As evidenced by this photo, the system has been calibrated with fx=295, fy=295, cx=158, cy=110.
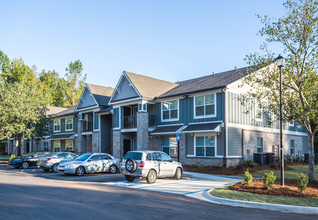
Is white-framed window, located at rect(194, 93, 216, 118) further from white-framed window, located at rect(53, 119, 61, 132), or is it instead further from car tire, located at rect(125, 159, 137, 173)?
white-framed window, located at rect(53, 119, 61, 132)

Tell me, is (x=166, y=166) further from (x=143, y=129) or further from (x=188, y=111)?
(x=143, y=129)

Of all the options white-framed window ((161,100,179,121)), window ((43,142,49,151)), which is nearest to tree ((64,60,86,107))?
window ((43,142,49,151))

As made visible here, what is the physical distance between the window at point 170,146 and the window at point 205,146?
294 centimetres

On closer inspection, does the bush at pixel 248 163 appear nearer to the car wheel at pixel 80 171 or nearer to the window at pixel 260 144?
the window at pixel 260 144

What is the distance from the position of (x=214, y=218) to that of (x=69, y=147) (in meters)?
34.1

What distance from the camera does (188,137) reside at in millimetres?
23547

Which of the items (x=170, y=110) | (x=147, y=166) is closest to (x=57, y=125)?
(x=170, y=110)

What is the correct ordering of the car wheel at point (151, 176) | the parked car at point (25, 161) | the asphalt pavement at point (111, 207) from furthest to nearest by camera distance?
the parked car at point (25, 161) → the car wheel at point (151, 176) → the asphalt pavement at point (111, 207)

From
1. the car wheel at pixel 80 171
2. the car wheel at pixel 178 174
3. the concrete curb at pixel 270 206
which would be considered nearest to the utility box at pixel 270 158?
the car wheel at pixel 178 174

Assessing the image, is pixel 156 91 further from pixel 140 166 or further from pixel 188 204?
pixel 188 204

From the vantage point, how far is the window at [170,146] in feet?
83.2

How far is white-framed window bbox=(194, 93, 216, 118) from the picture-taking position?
2222 cm

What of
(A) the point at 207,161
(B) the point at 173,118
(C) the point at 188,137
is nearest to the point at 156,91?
(B) the point at 173,118

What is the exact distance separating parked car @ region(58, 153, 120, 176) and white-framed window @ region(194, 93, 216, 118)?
24.2ft
